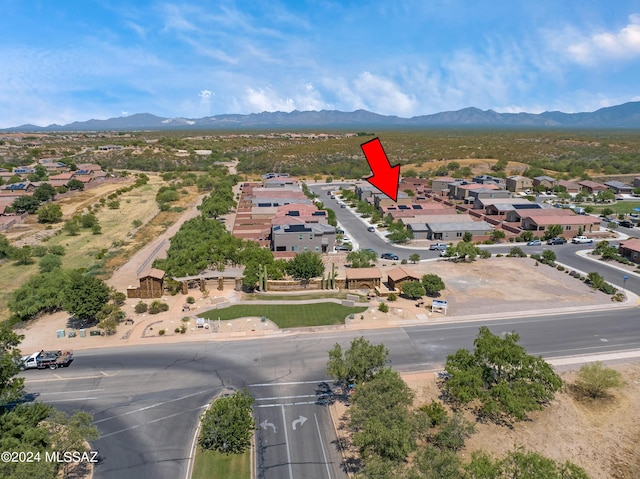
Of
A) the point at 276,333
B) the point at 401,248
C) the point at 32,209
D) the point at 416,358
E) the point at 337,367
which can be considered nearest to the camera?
the point at 337,367

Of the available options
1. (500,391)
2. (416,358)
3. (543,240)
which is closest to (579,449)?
(500,391)

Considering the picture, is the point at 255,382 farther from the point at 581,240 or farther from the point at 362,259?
the point at 581,240

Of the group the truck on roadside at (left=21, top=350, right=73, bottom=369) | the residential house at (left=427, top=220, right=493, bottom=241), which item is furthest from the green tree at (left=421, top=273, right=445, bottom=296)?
the truck on roadside at (left=21, top=350, right=73, bottom=369)

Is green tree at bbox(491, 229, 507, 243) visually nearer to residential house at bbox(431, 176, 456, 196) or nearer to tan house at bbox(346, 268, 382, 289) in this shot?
tan house at bbox(346, 268, 382, 289)

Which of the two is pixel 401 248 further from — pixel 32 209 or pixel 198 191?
pixel 32 209

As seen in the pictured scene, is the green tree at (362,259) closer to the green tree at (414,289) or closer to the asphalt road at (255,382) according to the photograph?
the green tree at (414,289)

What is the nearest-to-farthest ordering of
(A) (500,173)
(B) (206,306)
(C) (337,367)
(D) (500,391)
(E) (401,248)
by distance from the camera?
(D) (500,391) < (C) (337,367) < (B) (206,306) < (E) (401,248) < (A) (500,173)
